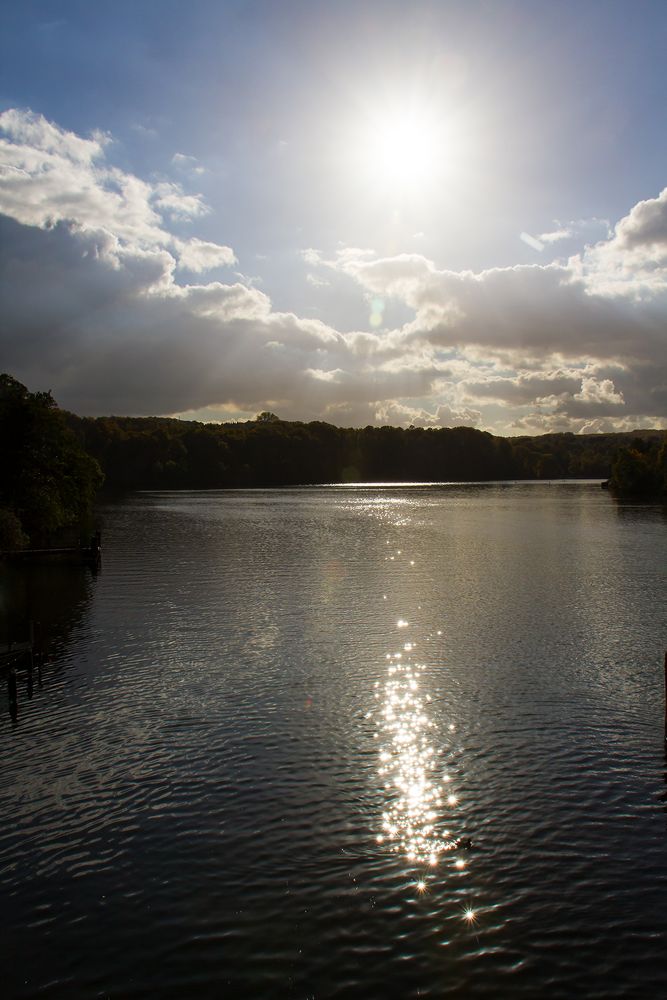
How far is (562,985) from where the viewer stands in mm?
12312

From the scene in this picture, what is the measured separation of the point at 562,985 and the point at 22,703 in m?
20.6

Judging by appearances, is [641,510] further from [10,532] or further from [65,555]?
[10,532]

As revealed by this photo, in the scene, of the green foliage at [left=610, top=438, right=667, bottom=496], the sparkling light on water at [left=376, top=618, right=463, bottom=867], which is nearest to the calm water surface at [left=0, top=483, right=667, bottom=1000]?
the sparkling light on water at [left=376, top=618, right=463, bottom=867]

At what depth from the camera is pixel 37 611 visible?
4359 cm

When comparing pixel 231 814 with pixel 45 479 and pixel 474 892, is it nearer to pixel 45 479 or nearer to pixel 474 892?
pixel 474 892

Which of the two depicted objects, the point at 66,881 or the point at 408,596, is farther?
the point at 408,596

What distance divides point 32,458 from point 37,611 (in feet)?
124

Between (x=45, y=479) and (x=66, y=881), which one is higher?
(x=45, y=479)

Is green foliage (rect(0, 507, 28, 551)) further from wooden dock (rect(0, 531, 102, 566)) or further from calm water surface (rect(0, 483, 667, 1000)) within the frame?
calm water surface (rect(0, 483, 667, 1000))

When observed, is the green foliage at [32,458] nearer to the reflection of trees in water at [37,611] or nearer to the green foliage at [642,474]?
the reflection of trees in water at [37,611]

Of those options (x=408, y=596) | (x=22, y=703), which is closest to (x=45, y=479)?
(x=408, y=596)

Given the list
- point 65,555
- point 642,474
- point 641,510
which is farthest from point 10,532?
point 642,474

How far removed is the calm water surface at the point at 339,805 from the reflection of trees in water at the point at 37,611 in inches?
23.4

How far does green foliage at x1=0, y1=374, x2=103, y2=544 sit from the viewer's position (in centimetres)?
7562
